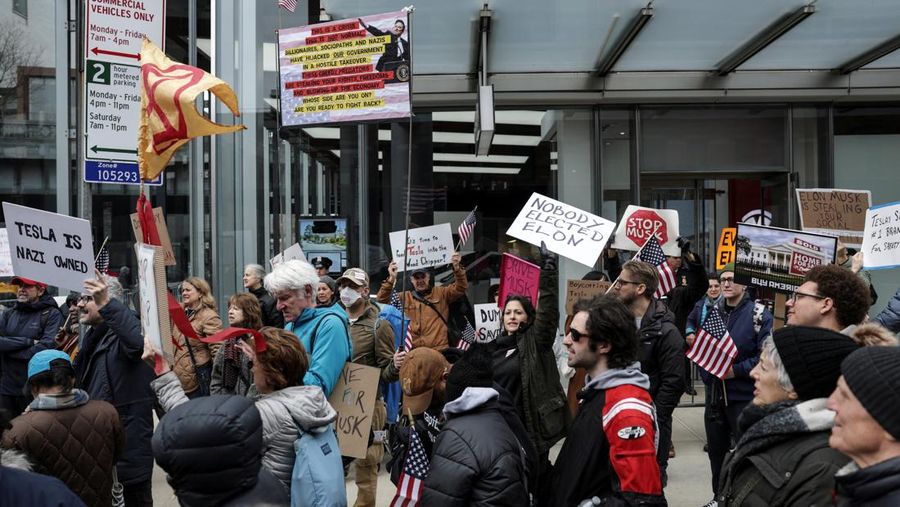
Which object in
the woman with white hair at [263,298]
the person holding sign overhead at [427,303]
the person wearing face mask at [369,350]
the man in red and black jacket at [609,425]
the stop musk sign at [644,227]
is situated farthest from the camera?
the stop musk sign at [644,227]

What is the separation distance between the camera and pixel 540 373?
5.38 metres

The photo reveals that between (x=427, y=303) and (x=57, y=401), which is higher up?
(x=427, y=303)

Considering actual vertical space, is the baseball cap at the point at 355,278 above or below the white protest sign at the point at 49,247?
below

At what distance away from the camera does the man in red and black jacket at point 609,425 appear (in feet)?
10.4

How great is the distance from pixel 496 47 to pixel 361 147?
3.12 metres

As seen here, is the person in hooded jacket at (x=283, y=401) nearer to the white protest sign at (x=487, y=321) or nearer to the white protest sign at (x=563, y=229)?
the white protest sign at (x=563, y=229)

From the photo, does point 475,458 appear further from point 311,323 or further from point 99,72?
point 99,72

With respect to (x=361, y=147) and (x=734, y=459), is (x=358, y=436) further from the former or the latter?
(x=361, y=147)

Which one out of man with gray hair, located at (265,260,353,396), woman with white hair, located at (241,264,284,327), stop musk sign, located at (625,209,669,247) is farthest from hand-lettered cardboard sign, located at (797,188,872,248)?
man with gray hair, located at (265,260,353,396)

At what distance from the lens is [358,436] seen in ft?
17.3

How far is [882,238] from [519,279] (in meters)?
3.03

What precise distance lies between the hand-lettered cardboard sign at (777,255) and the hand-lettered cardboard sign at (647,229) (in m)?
3.66

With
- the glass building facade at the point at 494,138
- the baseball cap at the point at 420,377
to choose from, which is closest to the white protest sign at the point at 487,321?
the baseball cap at the point at 420,377

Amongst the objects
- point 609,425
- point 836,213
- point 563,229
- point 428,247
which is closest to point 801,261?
point 563,229
